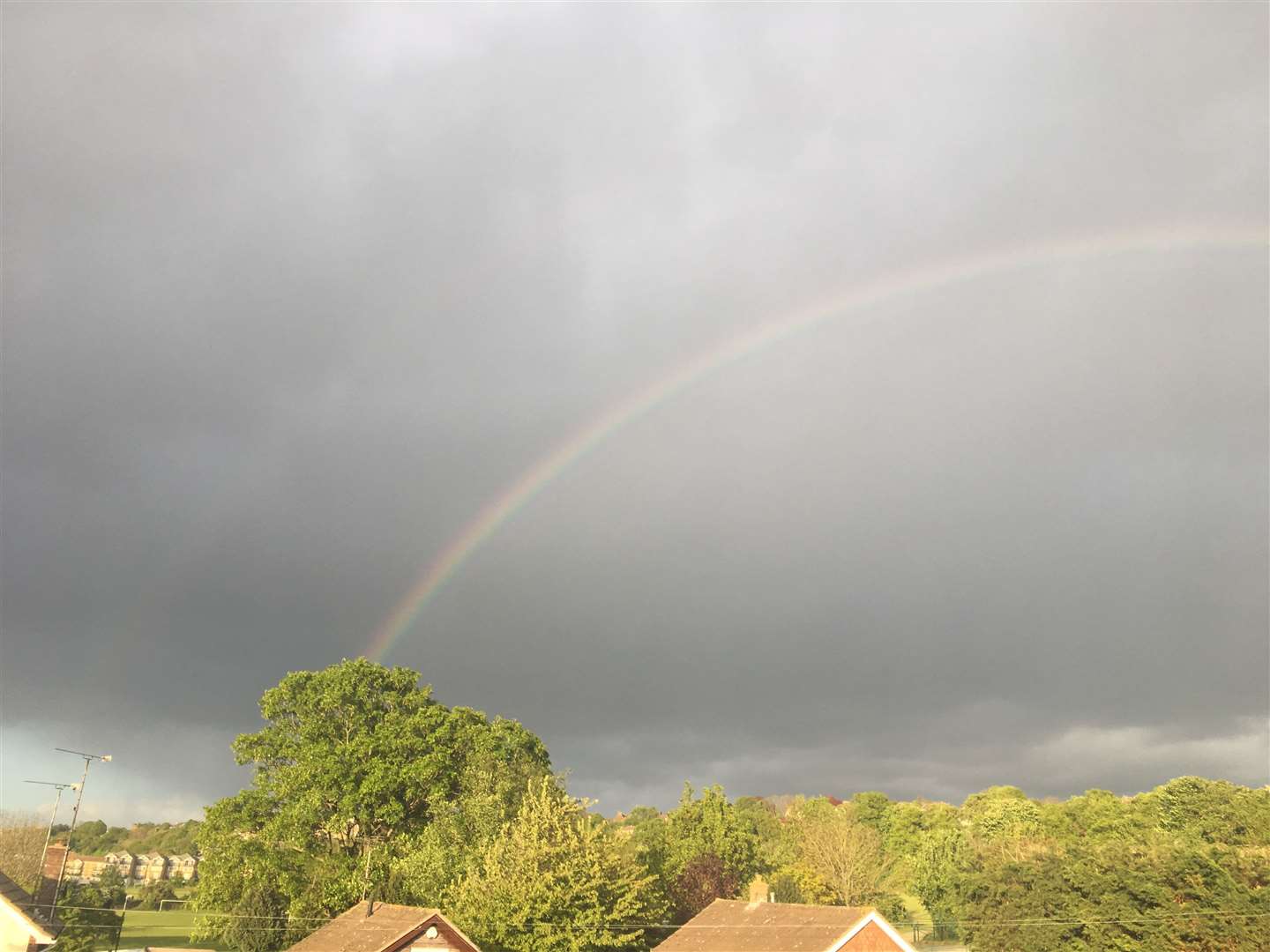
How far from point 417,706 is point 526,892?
2288 centimetres

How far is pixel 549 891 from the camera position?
54.8 metres

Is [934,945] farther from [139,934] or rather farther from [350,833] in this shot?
[139,934]

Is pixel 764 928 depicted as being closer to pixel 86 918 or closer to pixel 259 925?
pixel 259 925

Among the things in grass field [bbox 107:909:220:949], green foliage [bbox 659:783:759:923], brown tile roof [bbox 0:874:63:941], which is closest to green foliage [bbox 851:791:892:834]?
green foliage [bbox 659:783:759:923]

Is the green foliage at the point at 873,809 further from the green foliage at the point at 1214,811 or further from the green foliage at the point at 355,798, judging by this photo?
the green foliage at the point at 355,798

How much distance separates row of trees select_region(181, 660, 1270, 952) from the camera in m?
57.3

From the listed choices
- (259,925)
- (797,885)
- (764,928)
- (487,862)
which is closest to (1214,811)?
(797,885)

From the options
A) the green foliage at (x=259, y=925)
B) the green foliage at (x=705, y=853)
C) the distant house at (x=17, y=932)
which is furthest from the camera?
the green foliage at (x=705, y=853)

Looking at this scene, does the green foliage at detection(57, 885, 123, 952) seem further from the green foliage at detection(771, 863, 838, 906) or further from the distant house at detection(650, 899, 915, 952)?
the green foliage at detection(771, 863, 838, 906)

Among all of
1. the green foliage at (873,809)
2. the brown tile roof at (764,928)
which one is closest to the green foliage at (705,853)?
the brown tile roof at (764,928)

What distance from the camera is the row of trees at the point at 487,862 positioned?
57281 mm

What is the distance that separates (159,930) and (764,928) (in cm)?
10459

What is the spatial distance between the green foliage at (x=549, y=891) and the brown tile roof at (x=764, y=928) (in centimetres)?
453

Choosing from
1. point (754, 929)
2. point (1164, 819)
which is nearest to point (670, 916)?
point (754, 929)
